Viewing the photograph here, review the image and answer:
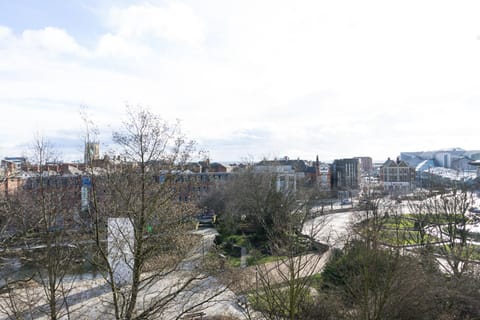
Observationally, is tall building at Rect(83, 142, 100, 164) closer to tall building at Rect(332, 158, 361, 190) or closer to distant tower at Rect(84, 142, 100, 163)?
distant tower at Rect(84, 142, 100, 163)

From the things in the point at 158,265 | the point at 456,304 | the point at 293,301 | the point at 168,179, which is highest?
the point at 168,179

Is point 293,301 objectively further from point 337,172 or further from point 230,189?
point 337,172

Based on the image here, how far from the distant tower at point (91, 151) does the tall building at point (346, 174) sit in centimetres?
6014

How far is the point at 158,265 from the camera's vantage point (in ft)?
32.9

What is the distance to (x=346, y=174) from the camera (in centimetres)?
6575

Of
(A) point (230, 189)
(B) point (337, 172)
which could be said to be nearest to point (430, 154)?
(B) point (337, 172)

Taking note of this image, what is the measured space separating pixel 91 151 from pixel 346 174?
61.5 m

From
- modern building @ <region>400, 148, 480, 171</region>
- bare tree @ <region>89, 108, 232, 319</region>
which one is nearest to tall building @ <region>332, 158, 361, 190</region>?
modern building @ <region>400, 148, 480, 171</region>

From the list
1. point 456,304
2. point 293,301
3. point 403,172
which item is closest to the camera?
point 293,301

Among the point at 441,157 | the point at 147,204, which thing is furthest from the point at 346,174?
the point at 441,157

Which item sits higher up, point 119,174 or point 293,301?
point 119,174

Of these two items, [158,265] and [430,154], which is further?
[430,154]

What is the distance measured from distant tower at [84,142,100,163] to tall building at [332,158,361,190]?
60.1 meters

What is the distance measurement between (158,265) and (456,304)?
29.4 feet
